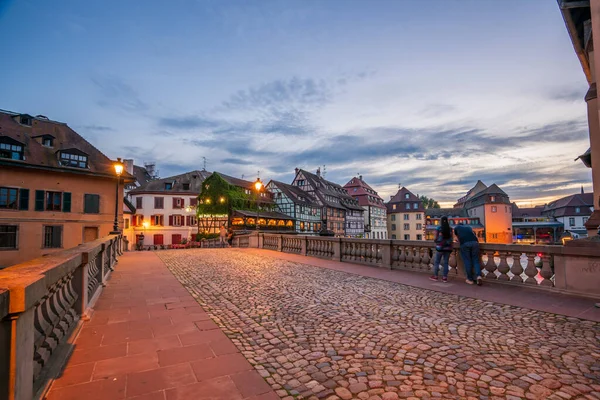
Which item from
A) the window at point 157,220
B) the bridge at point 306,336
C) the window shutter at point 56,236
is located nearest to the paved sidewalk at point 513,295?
the bridge at point 306,336

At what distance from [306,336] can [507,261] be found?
5.89 meters

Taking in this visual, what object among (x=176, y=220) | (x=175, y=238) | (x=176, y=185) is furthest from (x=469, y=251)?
(x=176, y=185)

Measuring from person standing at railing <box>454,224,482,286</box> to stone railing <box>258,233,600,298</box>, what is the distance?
0.86 feet

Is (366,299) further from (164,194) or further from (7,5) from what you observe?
(164,194)

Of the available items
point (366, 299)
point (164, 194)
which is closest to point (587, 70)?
point (366, 299)

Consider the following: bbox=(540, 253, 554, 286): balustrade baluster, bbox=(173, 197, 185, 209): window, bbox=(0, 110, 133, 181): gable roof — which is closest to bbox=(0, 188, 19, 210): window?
bbox=(0, 110, 133, 181): gable roof

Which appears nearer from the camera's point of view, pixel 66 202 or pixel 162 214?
pixel 66 202

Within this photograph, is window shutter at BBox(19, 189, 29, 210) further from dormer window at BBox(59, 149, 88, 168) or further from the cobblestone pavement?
the cobblestone pavement

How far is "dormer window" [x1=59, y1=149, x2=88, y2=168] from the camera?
89.3 feet

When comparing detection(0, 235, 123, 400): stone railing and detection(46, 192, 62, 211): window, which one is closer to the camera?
detection(0, 235, 123, 400): stone railing

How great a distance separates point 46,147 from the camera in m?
27.6

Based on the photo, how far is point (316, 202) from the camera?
53.0 meters

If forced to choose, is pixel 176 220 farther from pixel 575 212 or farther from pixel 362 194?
pixel 575 212

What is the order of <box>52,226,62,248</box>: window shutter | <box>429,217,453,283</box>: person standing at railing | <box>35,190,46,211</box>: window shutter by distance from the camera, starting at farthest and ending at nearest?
<box>52,226,62,248</box>: window shutter → <box>35,190,46,211</box>: window shutter → <box>429,217,453,283</box>: person standing at railing
